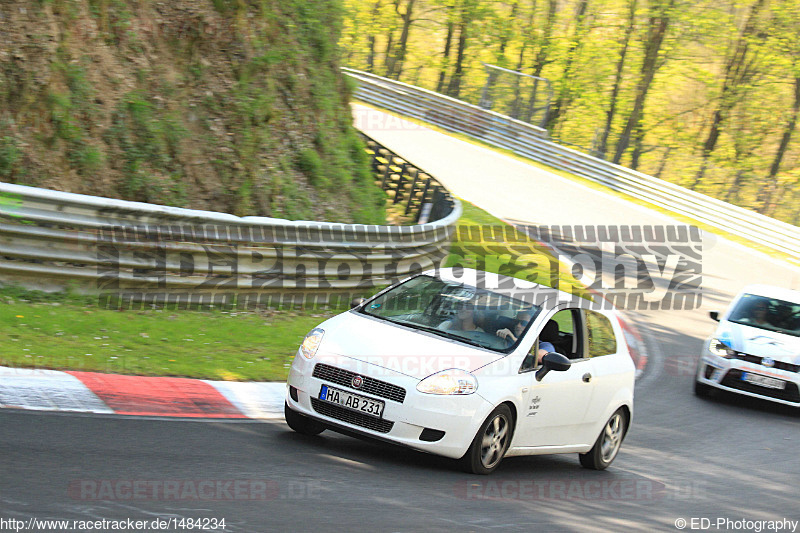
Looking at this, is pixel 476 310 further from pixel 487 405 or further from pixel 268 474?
pixel 268 474

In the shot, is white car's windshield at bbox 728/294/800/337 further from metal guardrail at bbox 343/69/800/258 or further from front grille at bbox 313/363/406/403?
metal guardrail at bbox 343/69/800/258

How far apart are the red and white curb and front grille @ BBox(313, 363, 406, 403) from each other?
121cm

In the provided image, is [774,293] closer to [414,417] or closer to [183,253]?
[183,253]

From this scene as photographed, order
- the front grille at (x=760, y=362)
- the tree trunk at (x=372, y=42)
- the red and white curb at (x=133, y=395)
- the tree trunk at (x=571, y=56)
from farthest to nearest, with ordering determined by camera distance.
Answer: the tree trunk at (x=372, y=42) < the tree trunk at (x=571, y=56) < the front grille at (x=760, y=362) < the red and white curb at (x=133, y=395)

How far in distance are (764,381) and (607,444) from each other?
523 centimetres

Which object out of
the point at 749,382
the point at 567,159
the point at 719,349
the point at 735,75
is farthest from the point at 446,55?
the point at 749,382

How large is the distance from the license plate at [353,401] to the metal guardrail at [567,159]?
61.4ft

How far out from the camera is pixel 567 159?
32.5 m

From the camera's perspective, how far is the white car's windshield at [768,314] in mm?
13461

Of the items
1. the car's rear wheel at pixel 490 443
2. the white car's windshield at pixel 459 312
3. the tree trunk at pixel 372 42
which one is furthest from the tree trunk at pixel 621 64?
the car's rear wheel at pixel 490 443

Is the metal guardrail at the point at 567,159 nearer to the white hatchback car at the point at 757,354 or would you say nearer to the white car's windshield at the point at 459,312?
the white hatchback car at the point at 757,354

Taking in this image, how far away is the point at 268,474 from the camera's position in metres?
6.17

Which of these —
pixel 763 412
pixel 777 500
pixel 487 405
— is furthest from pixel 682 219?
pixel 487 405

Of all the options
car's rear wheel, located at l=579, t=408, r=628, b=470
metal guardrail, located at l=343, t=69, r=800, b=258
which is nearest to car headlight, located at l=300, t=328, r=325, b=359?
car's rear wheel, located at l=579, t=408, r=628, b=470
